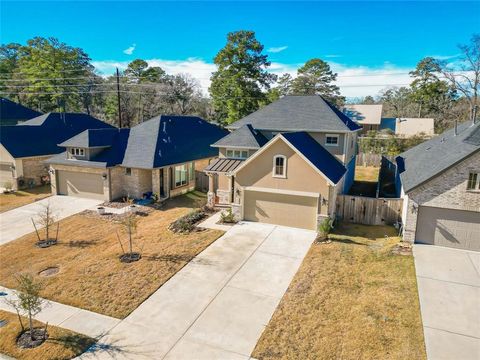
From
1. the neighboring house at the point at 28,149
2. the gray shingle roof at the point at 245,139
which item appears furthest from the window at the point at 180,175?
the neighboring house at the point at 28,149

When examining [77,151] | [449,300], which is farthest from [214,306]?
[77,151]

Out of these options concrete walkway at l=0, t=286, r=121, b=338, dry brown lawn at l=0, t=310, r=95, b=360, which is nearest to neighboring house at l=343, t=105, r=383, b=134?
concrete walkway at l=0, t=286, r=121, b=338

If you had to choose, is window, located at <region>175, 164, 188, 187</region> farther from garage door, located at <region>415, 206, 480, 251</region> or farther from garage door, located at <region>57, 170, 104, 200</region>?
garage door, located at <region>415, 206, 480, 251</region>

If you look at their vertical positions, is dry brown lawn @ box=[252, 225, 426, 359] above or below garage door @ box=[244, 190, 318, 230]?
below

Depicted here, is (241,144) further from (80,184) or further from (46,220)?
(80,184)

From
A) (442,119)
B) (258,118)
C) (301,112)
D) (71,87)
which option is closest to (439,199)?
(301,112)

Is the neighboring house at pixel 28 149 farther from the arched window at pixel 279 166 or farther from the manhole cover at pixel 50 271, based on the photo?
the arched window at pixel 279 166

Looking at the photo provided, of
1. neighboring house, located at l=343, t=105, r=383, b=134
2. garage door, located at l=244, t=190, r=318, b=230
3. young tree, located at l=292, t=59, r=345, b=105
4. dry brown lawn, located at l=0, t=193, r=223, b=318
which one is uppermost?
young tree, located at l=292, t=59, r=345, b=105

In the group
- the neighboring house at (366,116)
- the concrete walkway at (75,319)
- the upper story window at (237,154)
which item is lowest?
the concrete walkway at (75,319)

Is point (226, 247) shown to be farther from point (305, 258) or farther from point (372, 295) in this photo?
point (372, 295)
